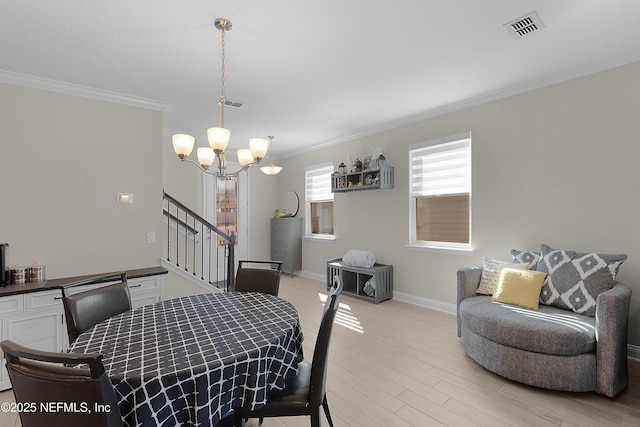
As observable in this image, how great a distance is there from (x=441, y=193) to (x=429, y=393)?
264 cm

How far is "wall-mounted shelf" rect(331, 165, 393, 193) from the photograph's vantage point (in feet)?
15.5

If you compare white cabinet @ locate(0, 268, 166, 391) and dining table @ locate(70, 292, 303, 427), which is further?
white cabinet @ locate(0, 268, 166, 391)

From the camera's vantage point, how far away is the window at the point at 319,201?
6145 millimetres

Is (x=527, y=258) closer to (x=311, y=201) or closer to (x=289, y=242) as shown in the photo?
(x=311, y=201)

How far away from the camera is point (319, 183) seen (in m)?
6.32

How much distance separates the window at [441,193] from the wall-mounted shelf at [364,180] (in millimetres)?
348

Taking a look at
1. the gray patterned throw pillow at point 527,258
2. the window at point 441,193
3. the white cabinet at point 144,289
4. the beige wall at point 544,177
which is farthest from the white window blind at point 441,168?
the white cabinet at point 144,289

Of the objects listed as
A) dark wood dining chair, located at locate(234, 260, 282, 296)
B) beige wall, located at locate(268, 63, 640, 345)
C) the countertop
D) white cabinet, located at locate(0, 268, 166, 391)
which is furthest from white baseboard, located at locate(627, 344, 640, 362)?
white cabinet, located at locate(0, 268, 166, 391)

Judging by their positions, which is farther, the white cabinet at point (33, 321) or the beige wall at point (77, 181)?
the beige wall at point (77, 181)

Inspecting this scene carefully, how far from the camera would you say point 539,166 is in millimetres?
3400

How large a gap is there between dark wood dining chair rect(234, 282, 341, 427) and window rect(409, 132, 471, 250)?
299cm

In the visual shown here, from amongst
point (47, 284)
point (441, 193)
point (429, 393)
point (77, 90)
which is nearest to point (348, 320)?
point (429, 393)

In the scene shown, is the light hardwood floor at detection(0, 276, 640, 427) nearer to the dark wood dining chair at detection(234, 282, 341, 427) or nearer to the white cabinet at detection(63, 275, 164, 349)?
the dark wood dining chair at detection(234, 282, 341, 427)

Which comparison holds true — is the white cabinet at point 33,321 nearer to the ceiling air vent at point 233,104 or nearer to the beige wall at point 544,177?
the ceiling air vent at point 233,104
